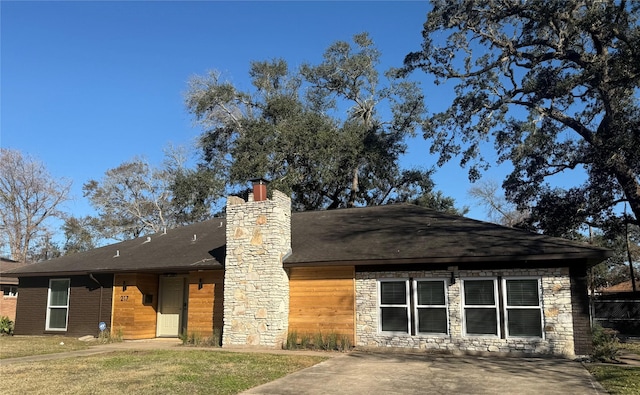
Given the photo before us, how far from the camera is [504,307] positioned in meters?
11.9

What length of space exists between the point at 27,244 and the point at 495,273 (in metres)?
40.9

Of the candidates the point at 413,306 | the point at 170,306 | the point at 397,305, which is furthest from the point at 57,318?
the point at 413,306

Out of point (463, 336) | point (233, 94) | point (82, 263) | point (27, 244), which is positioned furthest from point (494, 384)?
point (27, 244)

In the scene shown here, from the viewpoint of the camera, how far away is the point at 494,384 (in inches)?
324

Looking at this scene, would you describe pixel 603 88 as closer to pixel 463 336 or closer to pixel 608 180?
pixel 608 180

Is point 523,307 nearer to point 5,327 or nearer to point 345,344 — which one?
point 345,344

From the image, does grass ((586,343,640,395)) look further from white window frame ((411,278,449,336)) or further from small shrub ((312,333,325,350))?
small shrub ((312,333,325,350))

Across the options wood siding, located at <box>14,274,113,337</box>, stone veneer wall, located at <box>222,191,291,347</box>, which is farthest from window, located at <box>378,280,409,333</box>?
wood siding, located at <box>14,274,113,337</box>

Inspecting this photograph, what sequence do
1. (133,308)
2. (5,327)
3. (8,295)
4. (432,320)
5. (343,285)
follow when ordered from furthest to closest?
(8,295) < (5,327) < (133,308) < (343,285) < (432,320)

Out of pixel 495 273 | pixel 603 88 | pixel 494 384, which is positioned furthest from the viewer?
pixel 603 88

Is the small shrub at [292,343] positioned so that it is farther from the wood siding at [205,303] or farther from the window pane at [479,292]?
the window pane at [479,292]

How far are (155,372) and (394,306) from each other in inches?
243

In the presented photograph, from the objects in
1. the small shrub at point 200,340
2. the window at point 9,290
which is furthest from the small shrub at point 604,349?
the window at point 9,290

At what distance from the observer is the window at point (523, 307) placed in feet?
38.0
